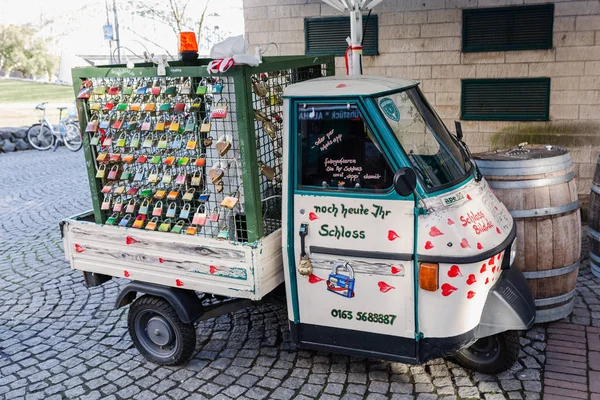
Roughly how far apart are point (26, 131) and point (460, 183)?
12.9 meters

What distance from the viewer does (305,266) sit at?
3.54 meters

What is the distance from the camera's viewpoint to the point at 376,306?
3.50m

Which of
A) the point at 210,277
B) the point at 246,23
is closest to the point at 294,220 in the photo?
the point at 210,277

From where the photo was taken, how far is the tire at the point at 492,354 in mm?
3674

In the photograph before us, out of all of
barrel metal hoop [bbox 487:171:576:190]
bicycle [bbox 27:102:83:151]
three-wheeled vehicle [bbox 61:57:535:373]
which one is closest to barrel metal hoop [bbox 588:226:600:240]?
barrel metal hoop [bbox 487:171:576:190]

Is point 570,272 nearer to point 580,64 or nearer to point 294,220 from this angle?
point 294,220

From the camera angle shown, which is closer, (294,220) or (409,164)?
(409,164)

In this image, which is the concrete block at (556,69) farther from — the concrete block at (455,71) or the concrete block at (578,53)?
the concrete block at (455,71)

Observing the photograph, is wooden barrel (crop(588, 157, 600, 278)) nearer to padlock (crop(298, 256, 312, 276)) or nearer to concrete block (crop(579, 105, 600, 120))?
concrete block (crop(579, 105, 600, 120))

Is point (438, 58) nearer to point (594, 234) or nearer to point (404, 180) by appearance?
point (594, 234)

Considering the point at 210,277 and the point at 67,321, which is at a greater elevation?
the point at 210,277

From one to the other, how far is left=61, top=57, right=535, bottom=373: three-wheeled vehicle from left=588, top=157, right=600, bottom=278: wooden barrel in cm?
157

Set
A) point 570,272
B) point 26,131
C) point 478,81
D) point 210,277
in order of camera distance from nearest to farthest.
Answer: point 210,277 → point 570,272 → point 478,81 → point 26,131

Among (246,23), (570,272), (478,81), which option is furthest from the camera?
(246,23)
